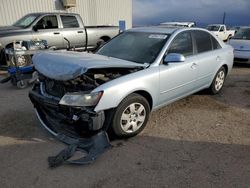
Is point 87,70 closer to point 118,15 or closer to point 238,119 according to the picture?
point 238,119

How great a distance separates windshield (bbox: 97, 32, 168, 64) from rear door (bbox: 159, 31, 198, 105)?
0.75 feet

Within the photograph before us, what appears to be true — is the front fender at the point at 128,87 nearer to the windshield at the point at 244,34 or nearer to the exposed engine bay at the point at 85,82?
the exposed engine bay at the point at 85,82

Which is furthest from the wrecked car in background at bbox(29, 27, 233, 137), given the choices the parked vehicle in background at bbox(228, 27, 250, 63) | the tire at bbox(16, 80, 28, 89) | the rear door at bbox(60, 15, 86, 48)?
the rear door at bbox(60, 15, 86, 48)

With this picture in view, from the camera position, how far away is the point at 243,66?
9766mm

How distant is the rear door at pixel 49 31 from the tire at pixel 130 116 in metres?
6.58

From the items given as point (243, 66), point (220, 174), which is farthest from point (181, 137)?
point (243, 66)

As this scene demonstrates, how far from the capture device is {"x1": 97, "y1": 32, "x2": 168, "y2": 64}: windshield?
4.22 meters

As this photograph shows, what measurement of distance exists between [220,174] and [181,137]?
0.98 meters

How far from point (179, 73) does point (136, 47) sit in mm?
881

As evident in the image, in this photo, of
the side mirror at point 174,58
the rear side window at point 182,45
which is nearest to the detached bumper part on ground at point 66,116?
the side mirror at point 174,58

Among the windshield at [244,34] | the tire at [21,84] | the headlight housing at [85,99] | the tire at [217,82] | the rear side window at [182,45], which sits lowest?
the tire at [21,84]

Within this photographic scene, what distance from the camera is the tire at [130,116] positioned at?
356cm

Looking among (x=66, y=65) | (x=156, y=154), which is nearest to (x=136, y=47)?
(x=66, y=65)

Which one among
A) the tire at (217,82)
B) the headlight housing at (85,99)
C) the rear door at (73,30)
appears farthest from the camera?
the rear door at (73,30)
